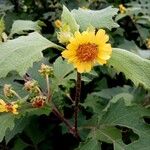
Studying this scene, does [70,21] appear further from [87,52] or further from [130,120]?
[130,120]

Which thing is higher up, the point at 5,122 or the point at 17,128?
the point at 5,122

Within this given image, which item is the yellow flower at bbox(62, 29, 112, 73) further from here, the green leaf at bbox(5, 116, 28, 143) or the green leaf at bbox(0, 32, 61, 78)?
the green leaf at bbox(5, 116, 28, 143)

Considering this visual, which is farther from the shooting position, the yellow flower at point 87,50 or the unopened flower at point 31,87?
the unopened flower at point 31,87

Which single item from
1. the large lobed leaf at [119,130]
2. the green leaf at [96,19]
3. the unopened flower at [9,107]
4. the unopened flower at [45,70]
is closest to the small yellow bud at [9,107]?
the unopened flower at [9,107]

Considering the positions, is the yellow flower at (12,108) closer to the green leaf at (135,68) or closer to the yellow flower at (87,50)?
the yellow flower at (87,50)

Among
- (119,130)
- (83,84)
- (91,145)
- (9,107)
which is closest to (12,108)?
(9,107)

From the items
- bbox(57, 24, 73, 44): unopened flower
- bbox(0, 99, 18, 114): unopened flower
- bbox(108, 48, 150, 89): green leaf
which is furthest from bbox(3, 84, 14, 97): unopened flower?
bbox(108, 48, 150, 89): green leaf
